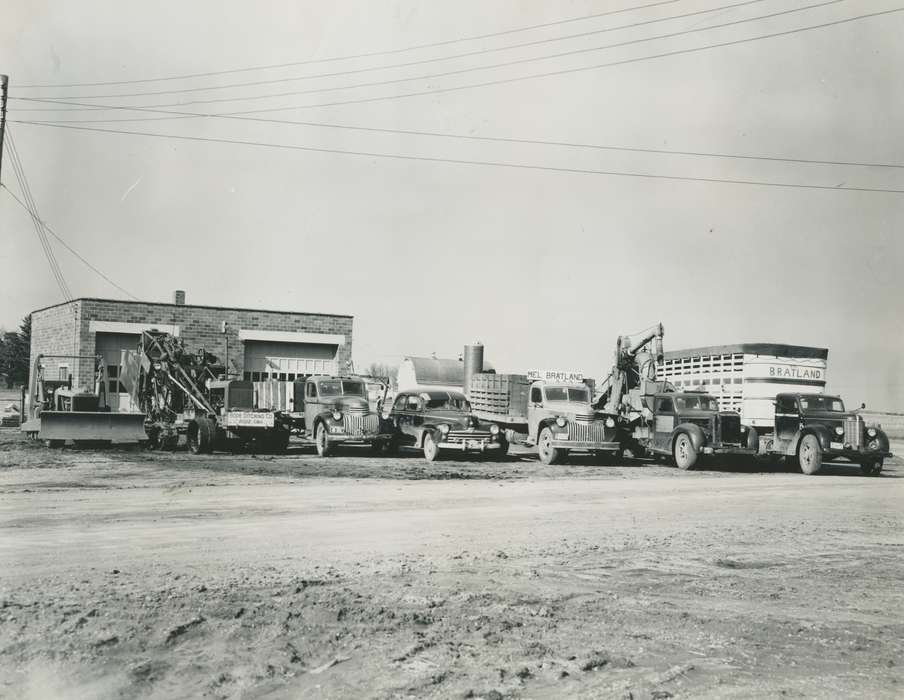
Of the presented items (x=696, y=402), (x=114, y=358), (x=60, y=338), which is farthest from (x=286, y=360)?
(x=696, y=402)

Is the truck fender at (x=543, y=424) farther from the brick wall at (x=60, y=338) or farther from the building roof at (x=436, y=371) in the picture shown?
the building roof at (x=436, y=371)

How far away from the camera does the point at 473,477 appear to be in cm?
1670

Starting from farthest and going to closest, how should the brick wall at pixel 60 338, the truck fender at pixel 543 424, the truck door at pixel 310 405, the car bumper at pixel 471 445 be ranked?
1. the brick wall at pixel 60 338
2. the truck door at pixel 310 405
3. the truck fender at pixel 543 424
4. the car bumper at pixel 471 445

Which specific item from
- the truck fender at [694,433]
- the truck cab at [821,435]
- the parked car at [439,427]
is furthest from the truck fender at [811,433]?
the parked car at [439,427]

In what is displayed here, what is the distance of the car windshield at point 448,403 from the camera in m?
21.3

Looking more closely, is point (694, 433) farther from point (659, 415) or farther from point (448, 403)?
point (448, 403)

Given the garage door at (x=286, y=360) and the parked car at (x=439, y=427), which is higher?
the garage door at (x=286, y=360)

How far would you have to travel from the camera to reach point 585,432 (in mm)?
20828

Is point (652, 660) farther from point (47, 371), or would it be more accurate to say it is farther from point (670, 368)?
point (47, 371)

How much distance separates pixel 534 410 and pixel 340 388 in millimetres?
5025

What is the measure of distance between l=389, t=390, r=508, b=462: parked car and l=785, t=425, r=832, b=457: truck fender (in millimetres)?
6779

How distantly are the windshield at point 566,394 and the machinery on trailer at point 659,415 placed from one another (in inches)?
63.0

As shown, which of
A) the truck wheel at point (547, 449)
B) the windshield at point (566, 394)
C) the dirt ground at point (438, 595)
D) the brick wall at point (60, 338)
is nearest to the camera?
the dirt ground at point (438, 595)

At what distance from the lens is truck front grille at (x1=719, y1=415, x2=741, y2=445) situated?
20.4 m
